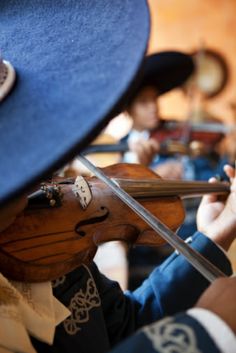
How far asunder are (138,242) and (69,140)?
38 centimetres

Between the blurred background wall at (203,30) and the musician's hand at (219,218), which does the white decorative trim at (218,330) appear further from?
the blurred background wall at (203,30)

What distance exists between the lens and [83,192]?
0.61m

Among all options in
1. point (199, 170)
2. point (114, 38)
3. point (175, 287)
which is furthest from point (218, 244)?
point (199, 170)

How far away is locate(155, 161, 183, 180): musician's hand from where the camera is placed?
1.58 meters

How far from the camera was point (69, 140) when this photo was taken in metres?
0.30

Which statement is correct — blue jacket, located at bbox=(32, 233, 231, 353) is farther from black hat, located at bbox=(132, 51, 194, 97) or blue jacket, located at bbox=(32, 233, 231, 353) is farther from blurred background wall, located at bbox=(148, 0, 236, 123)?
blurred background wall, located at bbox=(148, 0, 236, 123)

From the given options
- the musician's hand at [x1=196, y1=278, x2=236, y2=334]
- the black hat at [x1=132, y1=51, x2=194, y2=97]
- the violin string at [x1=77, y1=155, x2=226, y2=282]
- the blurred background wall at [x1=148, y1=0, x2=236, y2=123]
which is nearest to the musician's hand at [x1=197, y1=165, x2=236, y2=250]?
the violin string at [x1=77, y1=155, x2=226, y2=282]

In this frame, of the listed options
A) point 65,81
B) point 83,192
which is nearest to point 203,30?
point 83,192

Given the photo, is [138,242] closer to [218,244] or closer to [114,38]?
[218,244]

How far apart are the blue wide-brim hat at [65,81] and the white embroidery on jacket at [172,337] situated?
0.44 ft

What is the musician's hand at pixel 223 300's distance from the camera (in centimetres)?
32

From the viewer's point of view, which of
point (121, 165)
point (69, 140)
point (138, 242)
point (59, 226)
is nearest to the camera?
point (69, 140)

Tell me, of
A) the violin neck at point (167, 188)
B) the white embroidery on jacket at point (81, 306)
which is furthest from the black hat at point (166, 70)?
the white embroidery on jacket at point (81, 306)

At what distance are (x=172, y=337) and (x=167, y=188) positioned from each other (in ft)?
1.46
